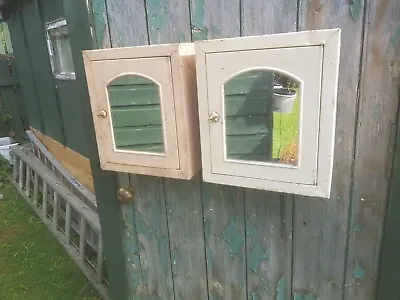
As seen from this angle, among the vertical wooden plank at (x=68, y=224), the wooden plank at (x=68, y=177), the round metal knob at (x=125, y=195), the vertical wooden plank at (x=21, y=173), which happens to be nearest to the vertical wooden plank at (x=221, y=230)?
the round metal knob at (x=125, y=195)

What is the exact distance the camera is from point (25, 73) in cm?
666

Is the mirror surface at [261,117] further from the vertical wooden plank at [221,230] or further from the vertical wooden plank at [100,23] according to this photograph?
the vertical wooden plank at [100,23]

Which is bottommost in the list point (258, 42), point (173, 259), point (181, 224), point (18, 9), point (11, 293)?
point (11, 293)

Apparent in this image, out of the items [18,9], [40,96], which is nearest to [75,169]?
[40,96]

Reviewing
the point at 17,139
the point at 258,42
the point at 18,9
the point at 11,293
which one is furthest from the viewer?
the point at 17,139

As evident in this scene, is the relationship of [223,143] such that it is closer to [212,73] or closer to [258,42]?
[212,73]

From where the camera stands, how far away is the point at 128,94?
1.24 m

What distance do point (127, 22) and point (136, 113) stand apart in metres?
0.34

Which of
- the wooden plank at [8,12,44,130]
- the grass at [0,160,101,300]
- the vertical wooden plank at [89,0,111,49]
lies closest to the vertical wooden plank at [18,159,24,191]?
the grass at [0,160,101,300]

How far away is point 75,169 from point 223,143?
13.9 ft

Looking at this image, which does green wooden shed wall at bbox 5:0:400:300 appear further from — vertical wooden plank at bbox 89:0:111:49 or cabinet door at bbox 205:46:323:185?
cabinet door at bbox 205:46:323:185

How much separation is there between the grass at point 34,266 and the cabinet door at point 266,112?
219 cm

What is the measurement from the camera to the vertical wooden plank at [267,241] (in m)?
1.27

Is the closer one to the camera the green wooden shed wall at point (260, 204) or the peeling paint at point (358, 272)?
the green wooden shed wall at point (260, 204)
